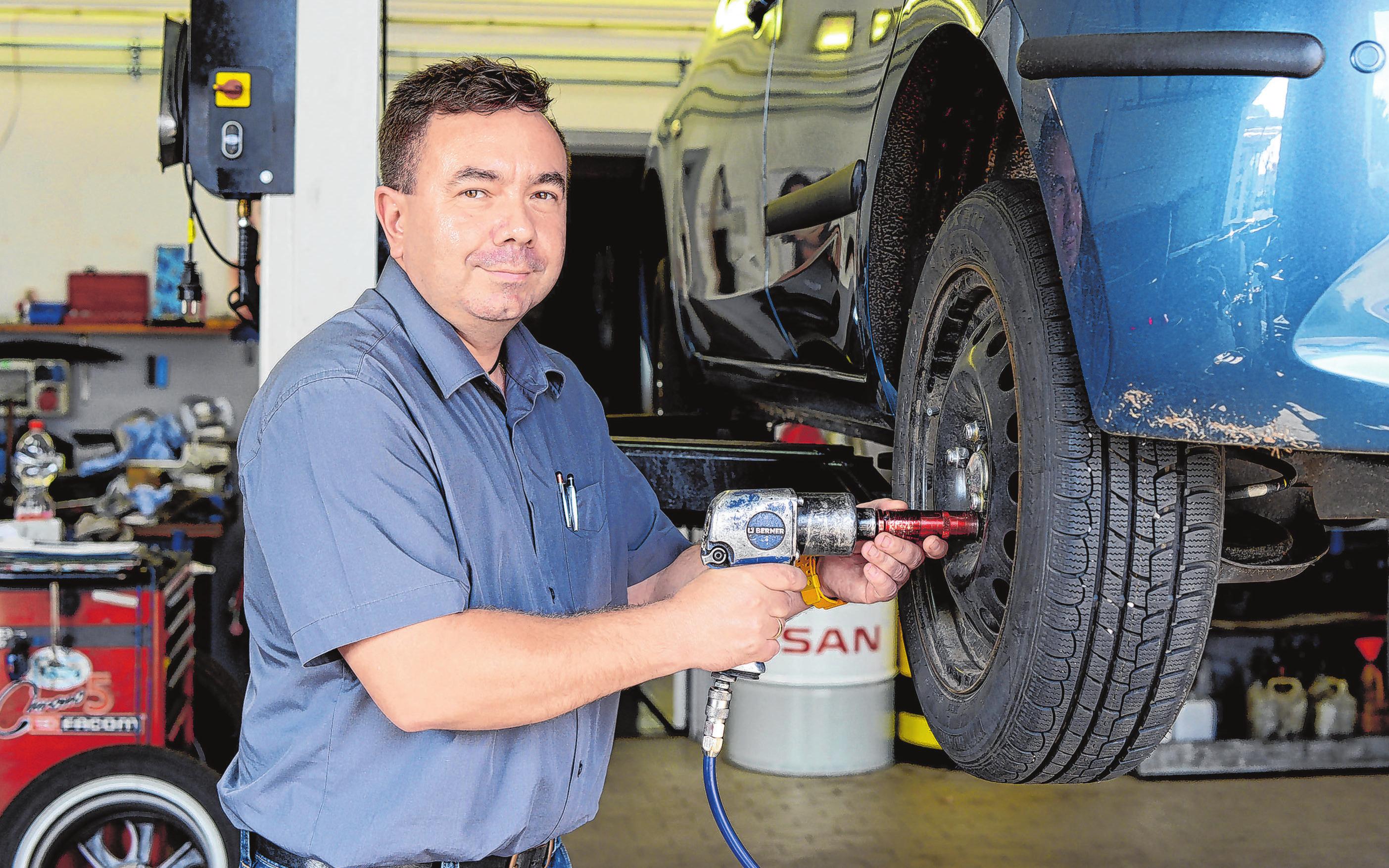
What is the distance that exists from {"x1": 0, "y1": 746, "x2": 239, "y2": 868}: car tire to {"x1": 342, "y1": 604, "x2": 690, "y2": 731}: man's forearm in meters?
1.52

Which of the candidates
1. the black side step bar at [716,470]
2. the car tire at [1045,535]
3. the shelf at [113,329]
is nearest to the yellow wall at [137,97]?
the shelf at [113,329]

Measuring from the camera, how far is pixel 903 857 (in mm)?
3713

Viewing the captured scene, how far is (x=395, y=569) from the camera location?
1.33 metres

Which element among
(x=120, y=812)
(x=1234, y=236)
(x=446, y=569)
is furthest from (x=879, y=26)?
(x=120, y=812)

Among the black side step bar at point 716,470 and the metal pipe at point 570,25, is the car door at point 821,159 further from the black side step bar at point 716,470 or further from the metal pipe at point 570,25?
the metal pipe at point 570,25

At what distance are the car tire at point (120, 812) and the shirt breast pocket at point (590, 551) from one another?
1420 mm

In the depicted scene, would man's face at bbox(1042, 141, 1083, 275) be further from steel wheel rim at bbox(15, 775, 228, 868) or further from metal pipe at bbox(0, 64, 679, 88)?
metal pipe at bbox(0, 64, 679, 88)

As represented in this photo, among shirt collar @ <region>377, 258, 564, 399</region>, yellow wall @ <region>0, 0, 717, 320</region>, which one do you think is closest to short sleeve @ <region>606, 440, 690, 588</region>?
shirt collar @ <region>377, 258, 564, 399</region>

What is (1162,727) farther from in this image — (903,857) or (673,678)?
(673,678)

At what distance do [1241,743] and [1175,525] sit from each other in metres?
3.75

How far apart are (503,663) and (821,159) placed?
99 centimetres

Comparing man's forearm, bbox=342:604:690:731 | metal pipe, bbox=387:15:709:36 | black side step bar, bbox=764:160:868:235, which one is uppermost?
metal pipe, bbox=387:15:709:36

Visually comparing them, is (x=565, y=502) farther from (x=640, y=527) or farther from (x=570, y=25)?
(x=570, y=25)

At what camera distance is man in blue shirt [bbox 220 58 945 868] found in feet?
4.42
